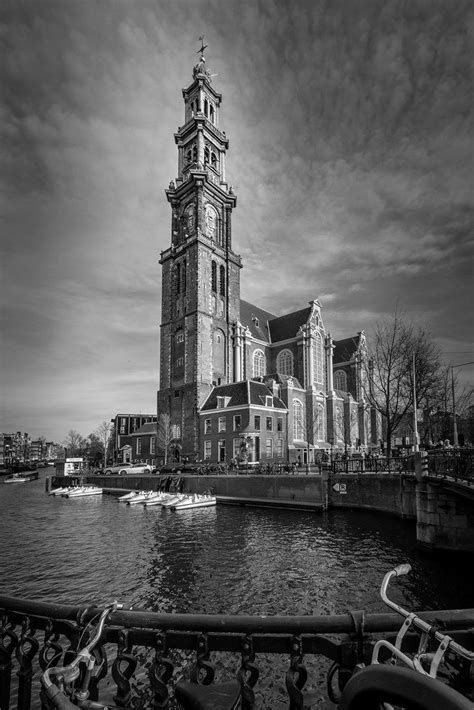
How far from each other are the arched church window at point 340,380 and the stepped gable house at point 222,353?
13.8 inches

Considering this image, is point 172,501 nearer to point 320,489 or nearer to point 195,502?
point 195,502

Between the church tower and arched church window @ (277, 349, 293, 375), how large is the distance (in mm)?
9191

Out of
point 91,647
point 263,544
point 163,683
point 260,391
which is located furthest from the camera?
point 260,391

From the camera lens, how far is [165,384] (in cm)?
5747

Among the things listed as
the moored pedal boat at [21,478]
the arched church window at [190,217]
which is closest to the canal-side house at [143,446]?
the moored pedal boat at [21,478]

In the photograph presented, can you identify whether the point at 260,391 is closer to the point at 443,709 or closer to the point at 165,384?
the point at 165,384

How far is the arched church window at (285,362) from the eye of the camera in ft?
205

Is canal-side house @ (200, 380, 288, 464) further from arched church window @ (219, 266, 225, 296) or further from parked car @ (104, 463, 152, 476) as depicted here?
arched church window @ (219, 266, 225, 296)

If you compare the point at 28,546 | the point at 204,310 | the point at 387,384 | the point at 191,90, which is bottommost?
the point at 28,546

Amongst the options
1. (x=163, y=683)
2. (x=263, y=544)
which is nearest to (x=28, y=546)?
(x=263, y=544)

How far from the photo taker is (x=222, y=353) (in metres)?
57.5

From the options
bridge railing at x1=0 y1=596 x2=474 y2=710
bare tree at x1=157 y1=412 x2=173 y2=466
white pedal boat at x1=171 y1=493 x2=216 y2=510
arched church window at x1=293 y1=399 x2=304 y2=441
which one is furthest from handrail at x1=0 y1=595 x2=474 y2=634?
bare tree at x1=157 y1=412 x2=173 y2=466

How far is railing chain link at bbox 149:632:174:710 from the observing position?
106 inches

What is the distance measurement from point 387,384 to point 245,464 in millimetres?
17582
